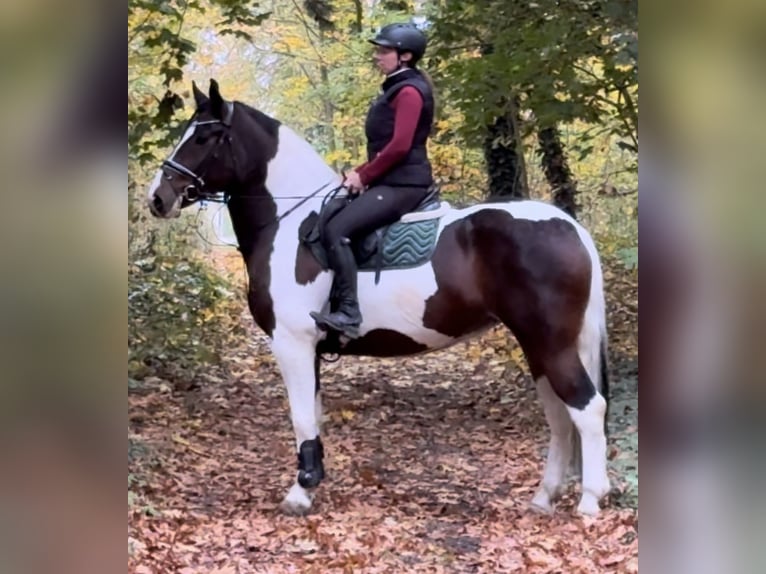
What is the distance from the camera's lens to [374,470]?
3.27 meters

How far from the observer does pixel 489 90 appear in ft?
10.5

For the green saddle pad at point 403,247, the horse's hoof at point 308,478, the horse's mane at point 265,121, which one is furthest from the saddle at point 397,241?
the horse's hoof at point 308,478

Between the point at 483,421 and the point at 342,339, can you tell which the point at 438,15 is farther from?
the point at 483,421

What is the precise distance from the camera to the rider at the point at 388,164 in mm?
3100

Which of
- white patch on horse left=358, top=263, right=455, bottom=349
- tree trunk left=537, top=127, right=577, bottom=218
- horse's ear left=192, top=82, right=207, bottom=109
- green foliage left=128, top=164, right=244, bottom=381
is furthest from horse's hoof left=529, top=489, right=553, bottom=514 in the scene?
horse's ear left=192, top=82, right=207, bottom=109

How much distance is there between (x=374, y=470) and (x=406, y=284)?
70 centimetres

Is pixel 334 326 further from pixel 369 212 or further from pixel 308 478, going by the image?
pixel 308 478

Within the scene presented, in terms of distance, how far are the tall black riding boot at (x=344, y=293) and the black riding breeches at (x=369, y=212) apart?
0.13 feet

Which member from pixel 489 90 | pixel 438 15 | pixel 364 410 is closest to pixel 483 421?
pixel 364 410

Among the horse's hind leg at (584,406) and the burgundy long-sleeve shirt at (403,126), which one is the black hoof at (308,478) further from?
the burgundy long-sleeve shirt at (403,126)

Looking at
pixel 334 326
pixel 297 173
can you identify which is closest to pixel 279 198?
pixel 297 173

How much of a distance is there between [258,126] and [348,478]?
131cm

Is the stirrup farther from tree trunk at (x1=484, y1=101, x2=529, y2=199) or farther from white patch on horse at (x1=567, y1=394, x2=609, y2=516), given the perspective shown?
white patch on horse at (x1=567, y1=394, x2=609, y2=516)

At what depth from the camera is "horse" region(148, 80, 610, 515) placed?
3076mm
